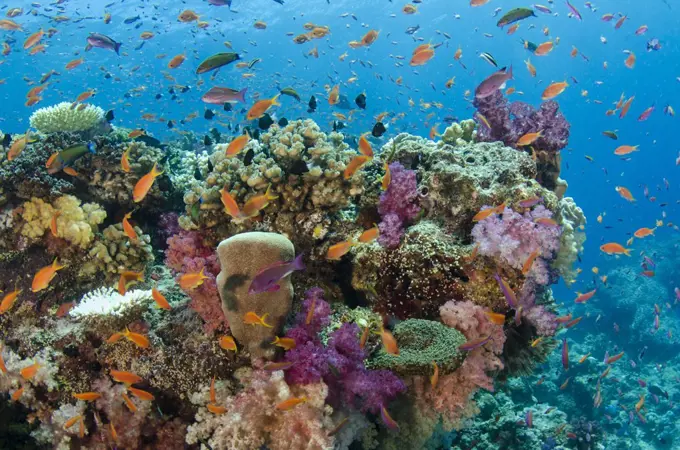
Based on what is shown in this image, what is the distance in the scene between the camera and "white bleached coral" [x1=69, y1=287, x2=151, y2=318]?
429 centimetres

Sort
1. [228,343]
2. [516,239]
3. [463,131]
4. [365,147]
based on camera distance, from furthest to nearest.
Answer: [463,131] < [365,147] < [516,239] < [228,343]

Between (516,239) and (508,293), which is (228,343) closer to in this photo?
(508,293)

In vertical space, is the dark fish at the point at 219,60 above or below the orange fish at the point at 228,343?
above

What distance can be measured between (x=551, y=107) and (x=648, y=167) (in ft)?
361

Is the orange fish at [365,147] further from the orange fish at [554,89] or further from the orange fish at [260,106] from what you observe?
the orange fish at [554,89]

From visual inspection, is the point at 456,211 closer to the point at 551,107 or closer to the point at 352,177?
the point at 352,177

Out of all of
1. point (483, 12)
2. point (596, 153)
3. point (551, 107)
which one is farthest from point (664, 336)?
point (596, 153)

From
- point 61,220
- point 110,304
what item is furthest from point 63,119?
point 110,304

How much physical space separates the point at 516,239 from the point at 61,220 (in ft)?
19.1

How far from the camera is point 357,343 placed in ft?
13.2

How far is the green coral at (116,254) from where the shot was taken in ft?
18.2

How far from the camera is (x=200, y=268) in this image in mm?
4504

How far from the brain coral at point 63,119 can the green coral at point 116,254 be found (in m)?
2.60

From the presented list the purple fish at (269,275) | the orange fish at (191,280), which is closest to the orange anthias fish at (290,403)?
the purple fish at (269,275)
